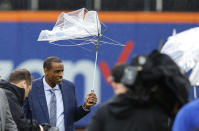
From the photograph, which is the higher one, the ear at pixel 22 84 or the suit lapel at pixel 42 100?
the ear at pixel 22 84

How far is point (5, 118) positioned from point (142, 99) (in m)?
2.02

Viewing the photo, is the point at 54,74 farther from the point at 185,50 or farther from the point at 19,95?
the point at 185,50

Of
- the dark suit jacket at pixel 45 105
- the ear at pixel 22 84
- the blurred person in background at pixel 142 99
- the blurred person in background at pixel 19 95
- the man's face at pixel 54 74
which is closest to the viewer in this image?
the blurred person in background at pixel 142 99

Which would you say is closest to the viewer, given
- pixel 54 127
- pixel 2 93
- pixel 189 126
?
pixel 189 126

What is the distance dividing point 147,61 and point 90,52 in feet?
19.7

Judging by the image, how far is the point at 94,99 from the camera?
628 cm

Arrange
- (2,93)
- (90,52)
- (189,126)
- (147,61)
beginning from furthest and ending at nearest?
(90,52)
(2,93)
(147,61)
(189,126)

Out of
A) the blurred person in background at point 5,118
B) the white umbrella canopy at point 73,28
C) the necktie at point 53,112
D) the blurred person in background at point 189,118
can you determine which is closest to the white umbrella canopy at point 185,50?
the white umbrella canopy at point 73,28

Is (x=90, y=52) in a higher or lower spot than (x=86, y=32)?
lower

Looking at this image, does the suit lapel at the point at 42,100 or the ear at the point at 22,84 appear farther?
the suit lapel at the point at 42,100

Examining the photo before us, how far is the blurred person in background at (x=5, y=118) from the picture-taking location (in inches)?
211

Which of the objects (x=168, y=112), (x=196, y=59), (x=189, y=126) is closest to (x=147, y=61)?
(x=168, y=112)

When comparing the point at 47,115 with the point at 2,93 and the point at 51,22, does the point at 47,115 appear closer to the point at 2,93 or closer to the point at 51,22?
the point at 2,93

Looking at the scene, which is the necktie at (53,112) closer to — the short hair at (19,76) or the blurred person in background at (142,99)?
the short hair at (19,76)
